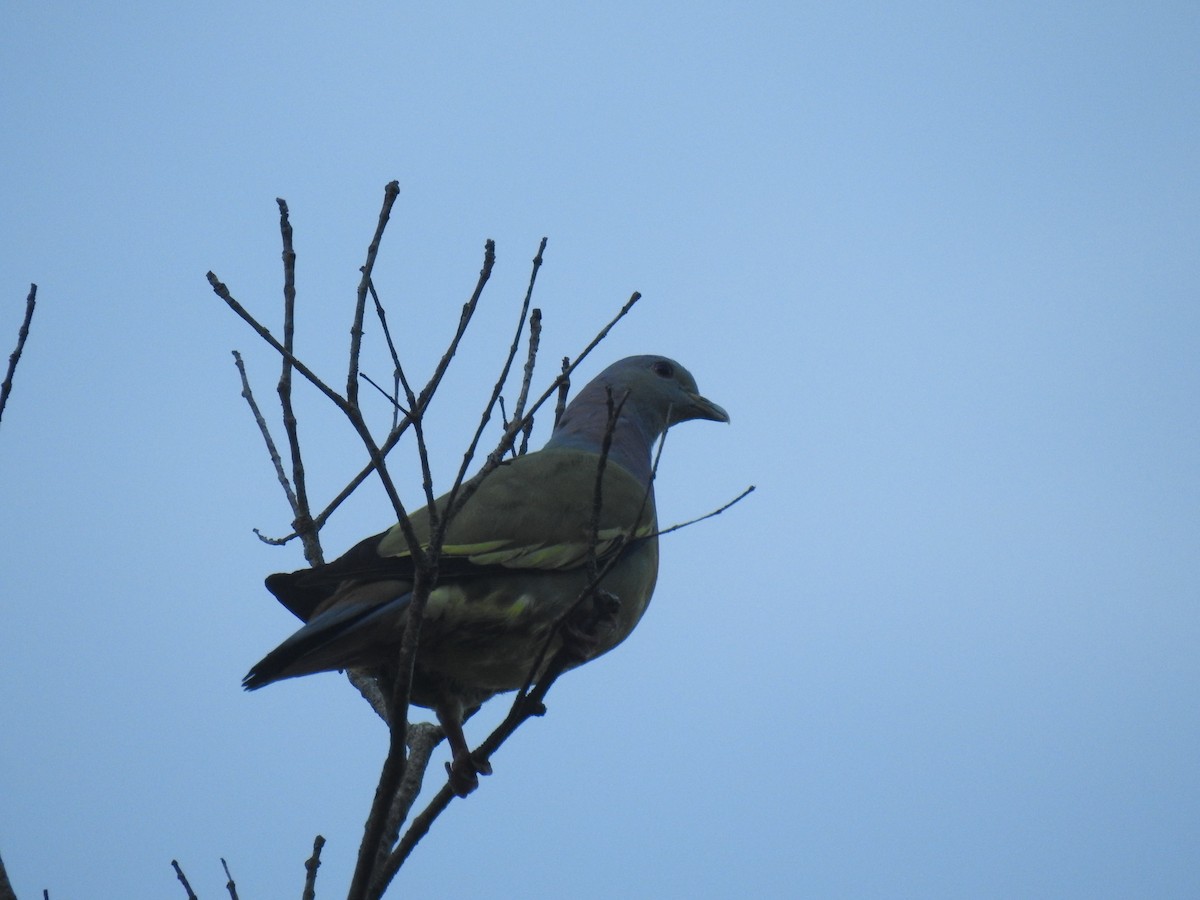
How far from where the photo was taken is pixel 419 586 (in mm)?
2754

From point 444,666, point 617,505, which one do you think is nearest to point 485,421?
point 444,666

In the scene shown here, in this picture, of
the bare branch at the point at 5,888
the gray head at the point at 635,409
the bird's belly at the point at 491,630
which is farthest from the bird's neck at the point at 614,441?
Result: the bare branch at the point at 5,888

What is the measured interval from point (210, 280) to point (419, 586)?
1155 mm

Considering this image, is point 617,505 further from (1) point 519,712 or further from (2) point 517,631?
(1) point 519,712

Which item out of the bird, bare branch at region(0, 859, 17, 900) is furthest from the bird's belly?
bare branch at region(0, 859, 17, 900)

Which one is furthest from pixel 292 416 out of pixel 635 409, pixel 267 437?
pixel 635 409

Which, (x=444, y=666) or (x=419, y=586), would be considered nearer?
(x=419, y=586)

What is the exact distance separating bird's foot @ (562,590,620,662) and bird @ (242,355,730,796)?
10 mm

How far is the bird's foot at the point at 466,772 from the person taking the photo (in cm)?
374

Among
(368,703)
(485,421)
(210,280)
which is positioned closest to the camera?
(485,421)

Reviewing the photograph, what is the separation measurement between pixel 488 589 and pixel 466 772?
60cm

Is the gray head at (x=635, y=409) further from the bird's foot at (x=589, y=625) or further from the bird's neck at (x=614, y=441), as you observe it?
the bird's foot at (x=589, y=625)

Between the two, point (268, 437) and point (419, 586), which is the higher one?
point (268, 437)

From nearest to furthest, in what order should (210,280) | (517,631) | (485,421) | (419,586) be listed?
1. (419,586)
2. (485,421)
3. (210,280)
4. (517,631)
